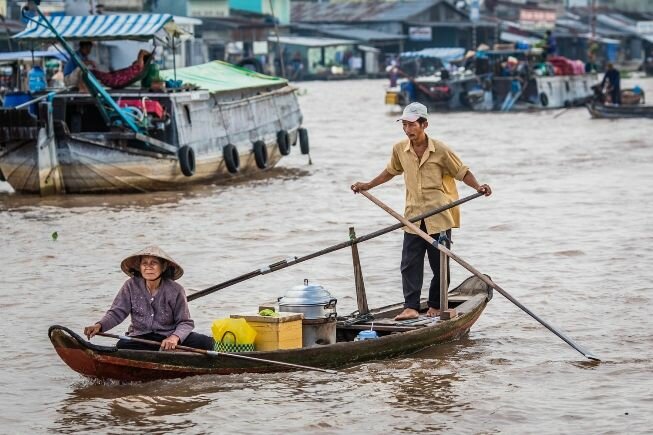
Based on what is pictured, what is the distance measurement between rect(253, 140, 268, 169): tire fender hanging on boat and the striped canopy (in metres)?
2.97

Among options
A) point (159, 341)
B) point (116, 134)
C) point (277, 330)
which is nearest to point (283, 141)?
point (116, 134)

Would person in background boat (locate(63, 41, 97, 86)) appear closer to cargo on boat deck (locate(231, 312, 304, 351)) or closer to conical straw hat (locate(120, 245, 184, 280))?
cargo on boat deck (locate(231, 312, 304, 351))

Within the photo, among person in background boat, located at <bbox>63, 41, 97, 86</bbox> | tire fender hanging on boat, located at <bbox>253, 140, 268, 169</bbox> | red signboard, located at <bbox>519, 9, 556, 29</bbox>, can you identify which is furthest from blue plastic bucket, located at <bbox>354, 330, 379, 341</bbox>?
red signboard, located at <bbox>519, 9, 556, 29</bbox>

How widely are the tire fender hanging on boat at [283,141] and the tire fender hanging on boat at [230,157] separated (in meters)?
2.18

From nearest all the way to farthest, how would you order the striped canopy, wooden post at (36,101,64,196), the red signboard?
wooden post at (36,101,64,196) → the striped canopy → the red signboard

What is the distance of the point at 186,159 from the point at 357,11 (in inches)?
1999

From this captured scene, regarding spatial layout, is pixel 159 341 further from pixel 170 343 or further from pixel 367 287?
pixel 367 287

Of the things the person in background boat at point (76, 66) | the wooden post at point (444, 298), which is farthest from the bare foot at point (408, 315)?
the person in background boat at point (76, 66)

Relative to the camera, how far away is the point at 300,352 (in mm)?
7637

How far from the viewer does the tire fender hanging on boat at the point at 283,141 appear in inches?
851

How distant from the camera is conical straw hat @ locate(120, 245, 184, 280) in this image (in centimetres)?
727

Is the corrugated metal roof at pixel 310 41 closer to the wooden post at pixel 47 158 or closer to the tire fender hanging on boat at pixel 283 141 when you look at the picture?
the tire fender hanging on boat at pixel 283 141

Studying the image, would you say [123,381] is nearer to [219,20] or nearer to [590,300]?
[590,300]

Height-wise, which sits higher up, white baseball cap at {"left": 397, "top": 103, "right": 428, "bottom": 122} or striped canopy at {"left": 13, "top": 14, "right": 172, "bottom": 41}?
striped canopy at {"left": 13, "top": 14, "right": 172, "bottom": 41}
